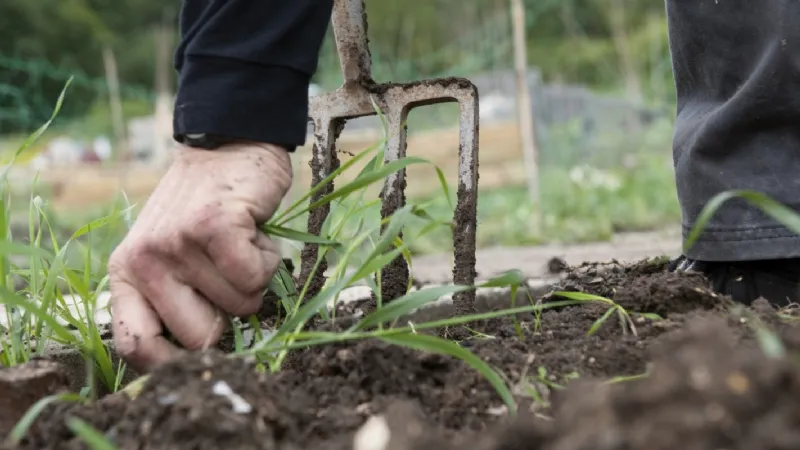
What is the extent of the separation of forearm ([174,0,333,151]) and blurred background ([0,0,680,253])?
0.94 ft

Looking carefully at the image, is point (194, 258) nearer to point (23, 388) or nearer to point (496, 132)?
point (23, 388)

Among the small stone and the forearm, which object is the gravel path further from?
the small stone

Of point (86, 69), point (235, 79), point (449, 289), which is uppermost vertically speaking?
point (86, 69)

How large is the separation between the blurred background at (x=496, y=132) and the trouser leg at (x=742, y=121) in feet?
1.68

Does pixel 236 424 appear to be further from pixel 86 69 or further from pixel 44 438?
pixel 86 69

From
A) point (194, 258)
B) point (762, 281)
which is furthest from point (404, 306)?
point (762, 281)

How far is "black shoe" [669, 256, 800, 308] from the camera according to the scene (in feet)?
4.59

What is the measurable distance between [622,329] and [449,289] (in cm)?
30

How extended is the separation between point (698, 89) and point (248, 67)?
93 centimetres

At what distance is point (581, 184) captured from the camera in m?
6.27

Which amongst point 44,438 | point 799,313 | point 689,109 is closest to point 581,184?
point 689,109

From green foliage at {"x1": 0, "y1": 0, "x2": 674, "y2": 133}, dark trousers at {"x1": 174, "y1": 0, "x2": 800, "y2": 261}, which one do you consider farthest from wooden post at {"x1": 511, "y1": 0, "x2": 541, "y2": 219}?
green foliage at {"x1": 0, "y1": 0, "x2": 674, "y2": 133}

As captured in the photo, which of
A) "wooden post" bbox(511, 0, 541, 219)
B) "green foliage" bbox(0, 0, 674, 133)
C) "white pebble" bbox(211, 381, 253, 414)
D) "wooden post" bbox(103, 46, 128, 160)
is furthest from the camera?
"green foliage" bbox(0, 0, 674, 133)

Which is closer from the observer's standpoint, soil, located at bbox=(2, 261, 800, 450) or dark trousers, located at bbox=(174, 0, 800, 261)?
soil, located at bbox=(2, 261, 800, 450)
